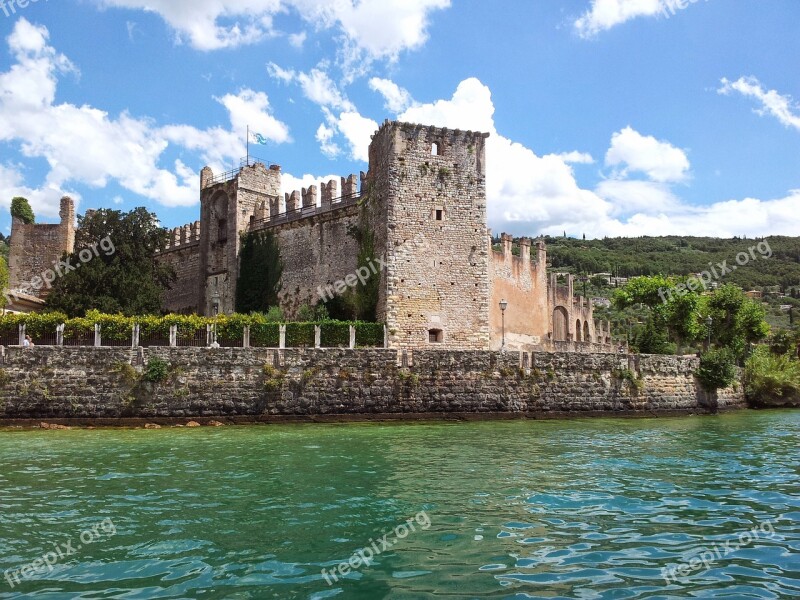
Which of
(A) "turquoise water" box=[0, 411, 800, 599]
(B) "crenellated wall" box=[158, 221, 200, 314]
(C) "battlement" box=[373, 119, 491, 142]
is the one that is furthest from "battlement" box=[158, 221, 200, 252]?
(A) "turquoise water" box=[0, 411, 800, 599]

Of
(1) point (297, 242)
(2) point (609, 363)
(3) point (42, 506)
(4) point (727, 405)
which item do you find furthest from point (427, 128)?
(3) point (42, 506)

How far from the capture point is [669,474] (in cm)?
1235

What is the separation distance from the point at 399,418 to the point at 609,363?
824 centimetres

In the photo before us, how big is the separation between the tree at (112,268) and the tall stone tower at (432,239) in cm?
1133

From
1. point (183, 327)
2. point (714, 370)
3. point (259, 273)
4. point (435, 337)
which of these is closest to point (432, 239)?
point (435, 337)

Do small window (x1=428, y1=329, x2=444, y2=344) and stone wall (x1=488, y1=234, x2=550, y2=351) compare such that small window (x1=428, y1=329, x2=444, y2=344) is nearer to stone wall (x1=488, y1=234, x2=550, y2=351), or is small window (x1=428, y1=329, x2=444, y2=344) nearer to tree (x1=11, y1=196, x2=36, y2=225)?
stone wall (x1=488, y1=234, x2=550, y2=351)

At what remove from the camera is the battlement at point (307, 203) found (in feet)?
109

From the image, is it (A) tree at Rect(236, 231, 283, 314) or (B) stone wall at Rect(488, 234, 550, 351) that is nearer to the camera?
→ (B) stone wall at Rect(488, 234, 550, 351)

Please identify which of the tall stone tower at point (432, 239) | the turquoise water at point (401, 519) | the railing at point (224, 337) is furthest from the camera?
the tall stone tower at point (432, 239)

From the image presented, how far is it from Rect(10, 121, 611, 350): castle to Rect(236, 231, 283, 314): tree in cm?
42

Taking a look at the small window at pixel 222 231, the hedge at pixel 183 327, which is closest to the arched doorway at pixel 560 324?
the hedge at pixel 183 327

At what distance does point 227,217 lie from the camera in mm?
38812

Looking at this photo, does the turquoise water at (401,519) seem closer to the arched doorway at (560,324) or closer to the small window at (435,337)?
the small window at (435,337)

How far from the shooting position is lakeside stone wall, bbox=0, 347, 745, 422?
2097 cm
